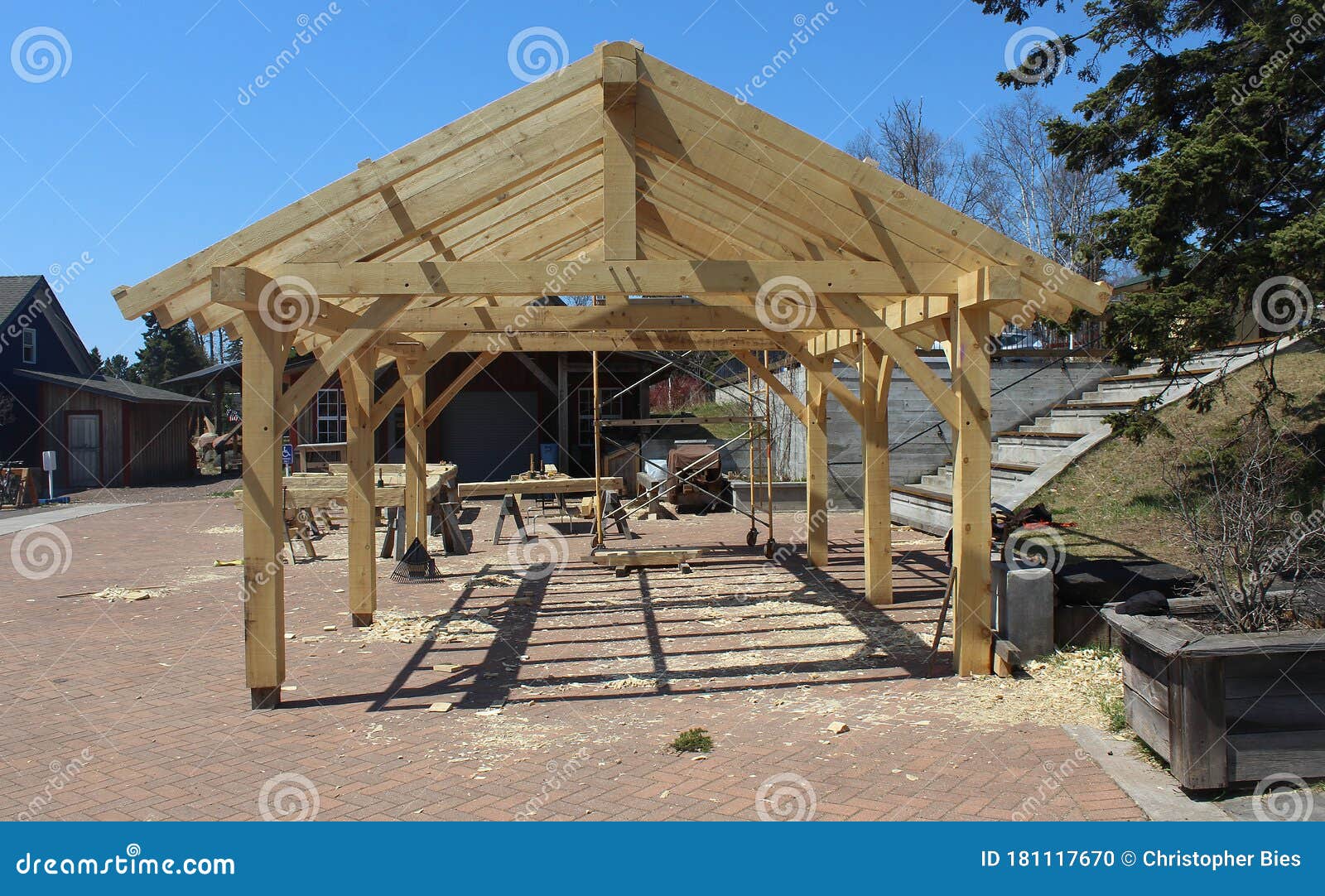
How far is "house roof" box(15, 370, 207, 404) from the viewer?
84.6 ft

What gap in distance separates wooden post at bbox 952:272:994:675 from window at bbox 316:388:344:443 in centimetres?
2103

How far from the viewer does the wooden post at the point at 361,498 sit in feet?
27.9

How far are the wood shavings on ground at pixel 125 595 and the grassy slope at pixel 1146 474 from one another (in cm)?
997

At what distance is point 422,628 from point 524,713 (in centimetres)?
282

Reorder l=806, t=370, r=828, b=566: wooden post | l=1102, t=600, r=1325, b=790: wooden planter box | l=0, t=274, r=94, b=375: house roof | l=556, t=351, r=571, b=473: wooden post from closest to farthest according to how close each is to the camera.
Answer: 1. l=1102, t=600, r=1325, b=790: wooden planter box
2. l=806, t=370, r=828, b=566: wooden post
3. l=556, t=351, r=571, b=473: wooden post
4. l=0, t=274, r=94, b=375: house roof

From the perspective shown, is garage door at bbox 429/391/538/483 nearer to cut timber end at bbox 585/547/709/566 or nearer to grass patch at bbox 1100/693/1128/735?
cut timber end at bbox 585/547/709/566

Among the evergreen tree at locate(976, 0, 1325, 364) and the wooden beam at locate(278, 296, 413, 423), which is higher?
the evergreen tree at locate(976, 0, 1325, 364)

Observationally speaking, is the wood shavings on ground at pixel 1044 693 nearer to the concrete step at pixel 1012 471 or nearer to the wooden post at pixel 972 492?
the wooden post at pixel 972 492

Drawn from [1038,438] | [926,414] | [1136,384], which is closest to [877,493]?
[1038,438]

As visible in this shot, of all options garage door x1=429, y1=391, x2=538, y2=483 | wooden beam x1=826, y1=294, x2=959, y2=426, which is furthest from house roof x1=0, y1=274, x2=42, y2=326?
wooden beam x1=826, y1=294, x2=959, y2=426

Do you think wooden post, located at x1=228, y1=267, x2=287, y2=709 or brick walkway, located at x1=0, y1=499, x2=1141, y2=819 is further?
wooden post, located at x1=228, y1=267, x2=287, y2=709

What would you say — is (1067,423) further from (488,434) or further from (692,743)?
(488,434)

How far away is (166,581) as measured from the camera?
11.1 meters

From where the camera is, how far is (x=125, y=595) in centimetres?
1016
